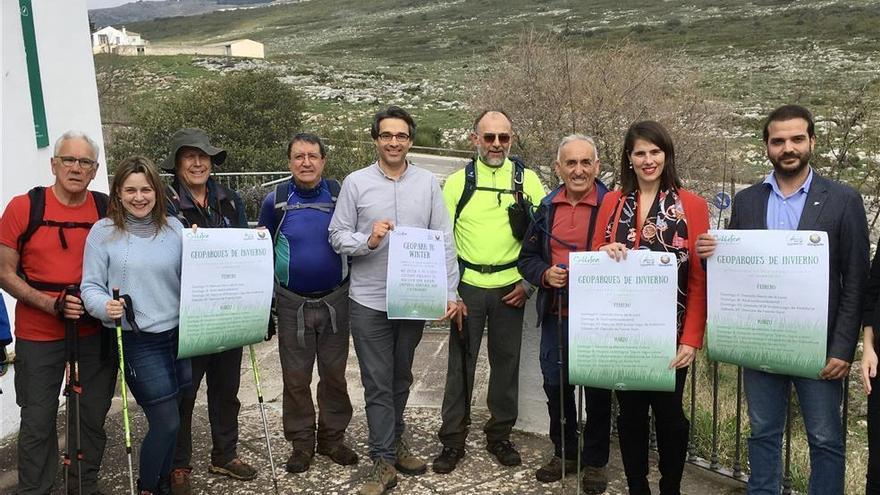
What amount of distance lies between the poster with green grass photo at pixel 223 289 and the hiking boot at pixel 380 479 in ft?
3.40

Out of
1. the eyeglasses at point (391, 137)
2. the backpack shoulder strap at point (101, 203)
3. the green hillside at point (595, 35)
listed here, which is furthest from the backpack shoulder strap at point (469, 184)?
the green hillside at point (595, 35)

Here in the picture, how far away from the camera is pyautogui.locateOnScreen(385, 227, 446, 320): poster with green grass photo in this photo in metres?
4.27

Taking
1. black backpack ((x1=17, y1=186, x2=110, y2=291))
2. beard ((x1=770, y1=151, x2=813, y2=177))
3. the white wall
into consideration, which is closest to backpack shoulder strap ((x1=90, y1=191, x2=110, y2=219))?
black backpack ((x1=17, y1=186, x2=110, y2=291))

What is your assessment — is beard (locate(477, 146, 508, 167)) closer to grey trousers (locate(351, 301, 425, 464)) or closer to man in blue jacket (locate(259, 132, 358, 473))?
man in blue jacket (locate(259, 132, 358, 473))

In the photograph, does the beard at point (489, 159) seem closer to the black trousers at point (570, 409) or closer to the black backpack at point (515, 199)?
the black backpack at point (515, 199)

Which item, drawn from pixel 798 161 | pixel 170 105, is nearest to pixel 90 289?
pixel 798 161

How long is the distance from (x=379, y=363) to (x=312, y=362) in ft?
1.71

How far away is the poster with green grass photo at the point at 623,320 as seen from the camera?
3.65 metres

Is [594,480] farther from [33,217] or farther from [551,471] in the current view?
[33,217]

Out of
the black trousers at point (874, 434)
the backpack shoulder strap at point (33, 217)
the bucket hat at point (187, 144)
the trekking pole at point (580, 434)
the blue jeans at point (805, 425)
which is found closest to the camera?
the black trousers at point (874, 434)

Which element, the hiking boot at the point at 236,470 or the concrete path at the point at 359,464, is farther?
the hiking boot at the point at 236,470

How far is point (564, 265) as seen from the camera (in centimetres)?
413

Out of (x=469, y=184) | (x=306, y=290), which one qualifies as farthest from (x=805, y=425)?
(x=306, y=290)

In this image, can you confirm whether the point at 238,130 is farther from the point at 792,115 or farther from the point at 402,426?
the point at 792,115
